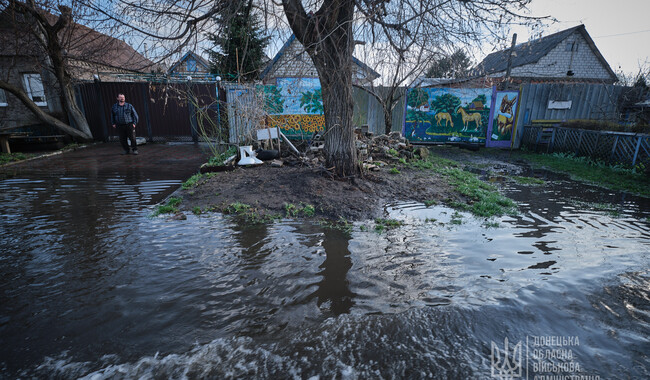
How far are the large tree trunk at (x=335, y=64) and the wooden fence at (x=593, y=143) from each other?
7.57 m

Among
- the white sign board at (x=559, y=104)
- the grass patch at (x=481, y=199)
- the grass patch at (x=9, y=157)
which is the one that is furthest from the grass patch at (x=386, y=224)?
the white sign board at (x=559, y=104)

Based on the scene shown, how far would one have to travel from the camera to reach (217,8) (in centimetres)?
488

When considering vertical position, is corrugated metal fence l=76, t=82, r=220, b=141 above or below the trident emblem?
above

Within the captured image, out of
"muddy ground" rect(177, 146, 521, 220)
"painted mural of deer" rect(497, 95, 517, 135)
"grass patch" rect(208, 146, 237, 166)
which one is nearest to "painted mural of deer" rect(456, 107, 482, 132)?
"painted mural of deer" rect(497, 95, 517, 135)

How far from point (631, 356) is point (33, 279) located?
190 inches

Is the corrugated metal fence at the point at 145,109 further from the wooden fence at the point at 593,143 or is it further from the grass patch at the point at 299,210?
the wooden fence at the point at 593,143

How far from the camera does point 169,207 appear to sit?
15.3ft

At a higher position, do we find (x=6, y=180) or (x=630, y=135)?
(x=630, y=135)

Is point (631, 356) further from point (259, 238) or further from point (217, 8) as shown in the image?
point (217, 8)

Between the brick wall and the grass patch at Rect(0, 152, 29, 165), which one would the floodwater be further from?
the brick wall

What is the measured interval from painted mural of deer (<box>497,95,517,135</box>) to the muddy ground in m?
7.29

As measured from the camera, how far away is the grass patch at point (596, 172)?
6.64 meters

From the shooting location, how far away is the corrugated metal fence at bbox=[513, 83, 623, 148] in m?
12.2

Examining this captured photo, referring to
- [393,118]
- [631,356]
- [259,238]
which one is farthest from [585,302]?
[393,118]
